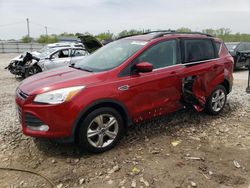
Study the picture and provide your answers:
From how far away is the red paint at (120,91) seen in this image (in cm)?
380

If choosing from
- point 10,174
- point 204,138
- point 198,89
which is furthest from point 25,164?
point 198,89

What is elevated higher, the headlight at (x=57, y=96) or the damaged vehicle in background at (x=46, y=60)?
the headlight at (x=57, y=96)

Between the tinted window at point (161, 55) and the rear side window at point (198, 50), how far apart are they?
0.30 metres

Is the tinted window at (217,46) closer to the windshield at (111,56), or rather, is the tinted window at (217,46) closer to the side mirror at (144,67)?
the windshield at (111,56)

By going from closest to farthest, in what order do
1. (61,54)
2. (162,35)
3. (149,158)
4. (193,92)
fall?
1. (149,158)
2. (162,35)
3. (193,92)
4. (61,54)

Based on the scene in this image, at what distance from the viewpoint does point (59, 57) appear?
11.9 meters

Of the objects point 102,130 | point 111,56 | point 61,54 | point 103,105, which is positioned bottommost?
point 102,130

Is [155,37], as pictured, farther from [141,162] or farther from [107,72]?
[141,162]

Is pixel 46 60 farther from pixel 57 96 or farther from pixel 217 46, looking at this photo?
pixel 57 96

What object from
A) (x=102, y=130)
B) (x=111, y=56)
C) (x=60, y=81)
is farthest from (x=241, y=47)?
(x=60, y=81)

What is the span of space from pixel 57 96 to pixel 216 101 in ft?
11.4

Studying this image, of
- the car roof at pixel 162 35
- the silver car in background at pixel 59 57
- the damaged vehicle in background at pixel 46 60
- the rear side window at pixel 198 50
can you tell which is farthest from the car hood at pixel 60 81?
the damaged vehicle in background at pixel 46 60

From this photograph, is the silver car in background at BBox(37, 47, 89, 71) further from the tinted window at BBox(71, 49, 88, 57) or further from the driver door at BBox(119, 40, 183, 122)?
the driver door at BBox(119, 40, 183, 122)

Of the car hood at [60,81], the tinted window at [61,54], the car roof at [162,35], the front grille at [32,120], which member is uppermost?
the car roof at [162,35]
